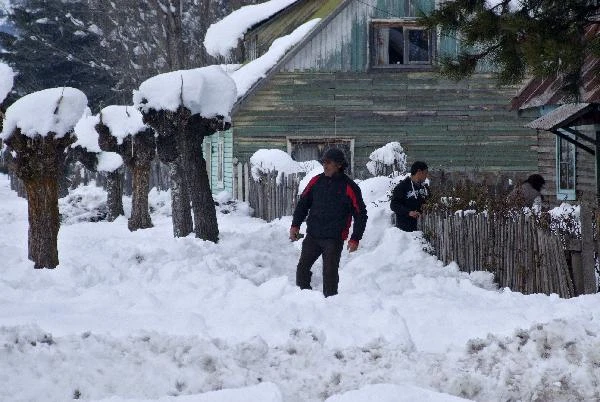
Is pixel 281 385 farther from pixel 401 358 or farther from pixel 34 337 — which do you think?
pixel 34 337

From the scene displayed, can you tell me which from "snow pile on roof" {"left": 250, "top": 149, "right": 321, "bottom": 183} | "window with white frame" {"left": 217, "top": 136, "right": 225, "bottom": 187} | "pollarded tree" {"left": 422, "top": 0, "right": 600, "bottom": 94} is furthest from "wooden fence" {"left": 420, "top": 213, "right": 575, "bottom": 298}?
"window with white frame" {"left": 217, "top": 136, "right": 225, "bottom": 187}

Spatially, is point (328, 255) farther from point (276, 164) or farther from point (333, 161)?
point (276, 164)

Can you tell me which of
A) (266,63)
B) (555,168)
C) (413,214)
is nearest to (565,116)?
(413,214)

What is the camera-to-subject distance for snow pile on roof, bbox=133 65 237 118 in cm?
1361

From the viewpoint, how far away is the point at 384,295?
8992mm

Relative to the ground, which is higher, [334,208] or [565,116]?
[565,116]

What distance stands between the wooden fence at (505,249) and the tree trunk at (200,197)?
404cm

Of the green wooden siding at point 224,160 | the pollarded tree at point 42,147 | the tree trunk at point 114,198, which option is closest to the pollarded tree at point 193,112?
Result: the pollarded tree at point 42,147

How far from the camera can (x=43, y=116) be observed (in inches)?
422

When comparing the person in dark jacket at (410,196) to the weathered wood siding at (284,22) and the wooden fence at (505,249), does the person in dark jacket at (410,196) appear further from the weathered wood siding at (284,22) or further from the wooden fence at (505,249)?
the weathered wood siding at (284,22)

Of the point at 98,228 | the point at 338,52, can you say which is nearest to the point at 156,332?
the point at 98,228

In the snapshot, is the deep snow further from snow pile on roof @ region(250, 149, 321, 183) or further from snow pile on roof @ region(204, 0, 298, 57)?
snow pile on roof @ region(204, 0, 298, 57)

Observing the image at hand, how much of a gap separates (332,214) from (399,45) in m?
15.9

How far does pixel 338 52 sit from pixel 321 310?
54.5 feet
